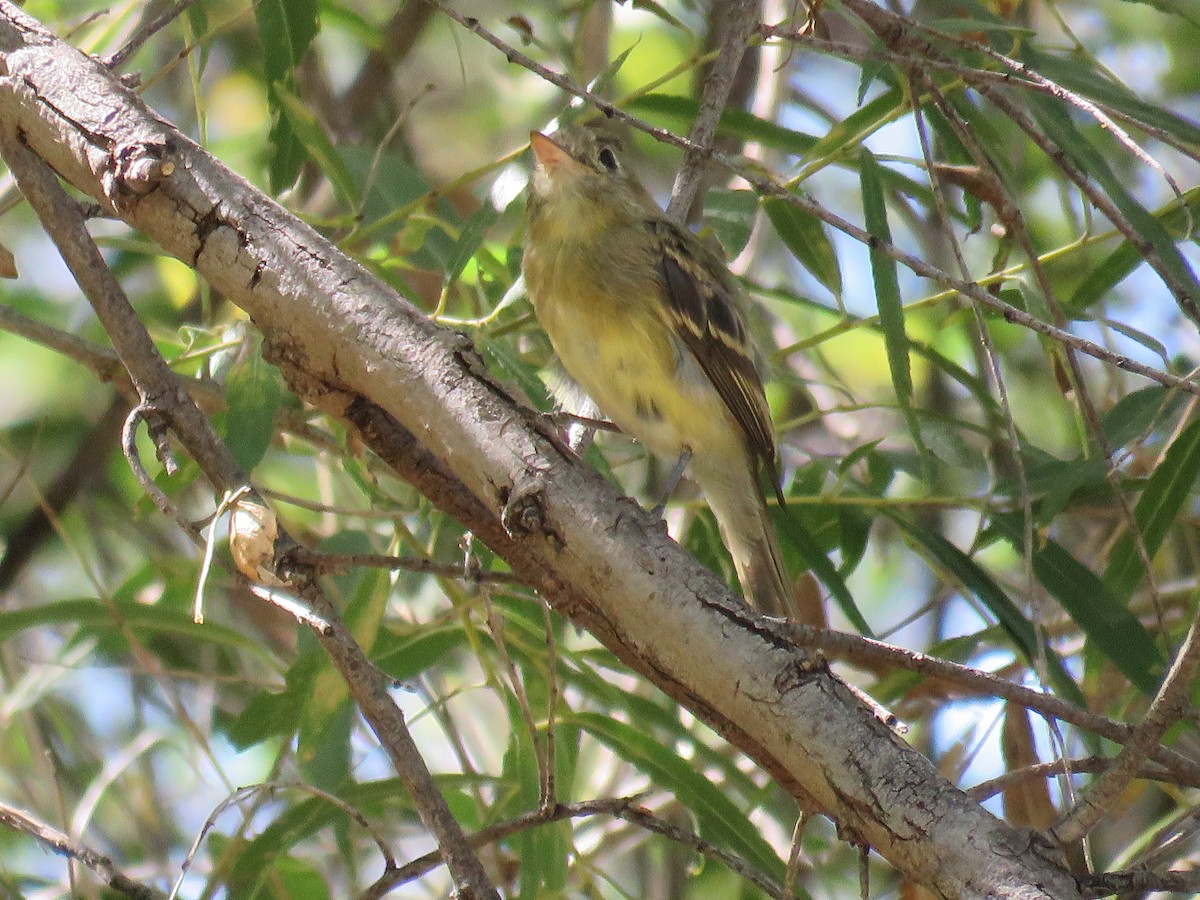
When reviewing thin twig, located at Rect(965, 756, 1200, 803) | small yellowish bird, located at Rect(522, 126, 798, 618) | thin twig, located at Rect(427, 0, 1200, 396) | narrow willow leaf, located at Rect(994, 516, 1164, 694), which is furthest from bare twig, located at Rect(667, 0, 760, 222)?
thin twig, located at Rect(965, 756, 1200, 803)

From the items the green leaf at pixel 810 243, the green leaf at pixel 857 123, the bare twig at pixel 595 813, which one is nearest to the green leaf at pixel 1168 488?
the green leaf at pixel 810 243

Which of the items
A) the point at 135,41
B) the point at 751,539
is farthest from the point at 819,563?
the point at 135,41

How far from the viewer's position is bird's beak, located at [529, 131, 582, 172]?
3521 millimetres

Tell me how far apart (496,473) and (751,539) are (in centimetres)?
176

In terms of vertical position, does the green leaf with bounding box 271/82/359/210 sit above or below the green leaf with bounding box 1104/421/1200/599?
above

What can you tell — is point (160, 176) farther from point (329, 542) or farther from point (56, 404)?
point (56, 404)

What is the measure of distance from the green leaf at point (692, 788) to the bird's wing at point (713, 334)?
91 cm

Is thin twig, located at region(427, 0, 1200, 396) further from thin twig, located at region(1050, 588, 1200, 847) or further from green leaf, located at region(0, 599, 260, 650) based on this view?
green leaf, located at region(0, 599, 260, 650)

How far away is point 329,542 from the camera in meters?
3.26

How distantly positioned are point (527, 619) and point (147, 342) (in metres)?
1.15

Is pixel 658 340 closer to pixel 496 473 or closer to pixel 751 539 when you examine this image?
pixel 751 539

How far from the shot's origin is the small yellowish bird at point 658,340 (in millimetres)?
3488

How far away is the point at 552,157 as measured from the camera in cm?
362

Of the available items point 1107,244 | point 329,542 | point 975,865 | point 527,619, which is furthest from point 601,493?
point 1107,244
